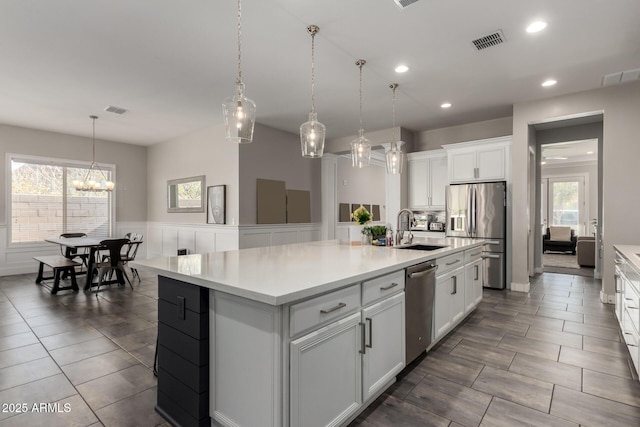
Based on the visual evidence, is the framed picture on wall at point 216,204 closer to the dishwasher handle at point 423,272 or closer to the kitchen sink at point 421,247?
the kitchen sink at point 421,247

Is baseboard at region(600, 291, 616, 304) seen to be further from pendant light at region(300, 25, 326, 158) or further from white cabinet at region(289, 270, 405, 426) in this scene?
pendant light at region(300, 25, 326, 158)

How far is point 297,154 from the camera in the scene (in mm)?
7020

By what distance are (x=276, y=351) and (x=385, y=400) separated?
1105 mm

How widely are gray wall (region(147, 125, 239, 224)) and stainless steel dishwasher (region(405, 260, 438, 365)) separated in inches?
162

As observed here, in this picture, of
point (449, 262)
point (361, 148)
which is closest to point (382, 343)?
point (449, 262)

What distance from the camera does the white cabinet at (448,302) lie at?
2.77 m

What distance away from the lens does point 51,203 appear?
6887 mm

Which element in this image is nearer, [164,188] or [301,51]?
[301,51]

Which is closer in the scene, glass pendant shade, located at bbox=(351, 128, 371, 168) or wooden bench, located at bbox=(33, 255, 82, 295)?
glass pendant shade, located at bbox=(351, 128, 371, 168)

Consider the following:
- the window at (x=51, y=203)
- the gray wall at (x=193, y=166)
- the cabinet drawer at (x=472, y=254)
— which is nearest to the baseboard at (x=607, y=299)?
the cabinet drawer at (x=472, y=254)

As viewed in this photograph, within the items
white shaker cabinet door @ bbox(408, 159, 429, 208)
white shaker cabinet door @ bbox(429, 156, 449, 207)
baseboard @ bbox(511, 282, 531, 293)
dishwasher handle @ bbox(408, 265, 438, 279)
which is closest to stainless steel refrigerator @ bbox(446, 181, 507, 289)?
baseboard @ bbox(511, 282, 531, 293)

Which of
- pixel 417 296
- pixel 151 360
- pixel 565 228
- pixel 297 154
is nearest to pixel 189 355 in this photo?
pixel 151 360

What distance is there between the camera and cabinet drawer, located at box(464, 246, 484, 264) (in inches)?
135

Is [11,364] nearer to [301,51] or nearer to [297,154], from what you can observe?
[301,51]
